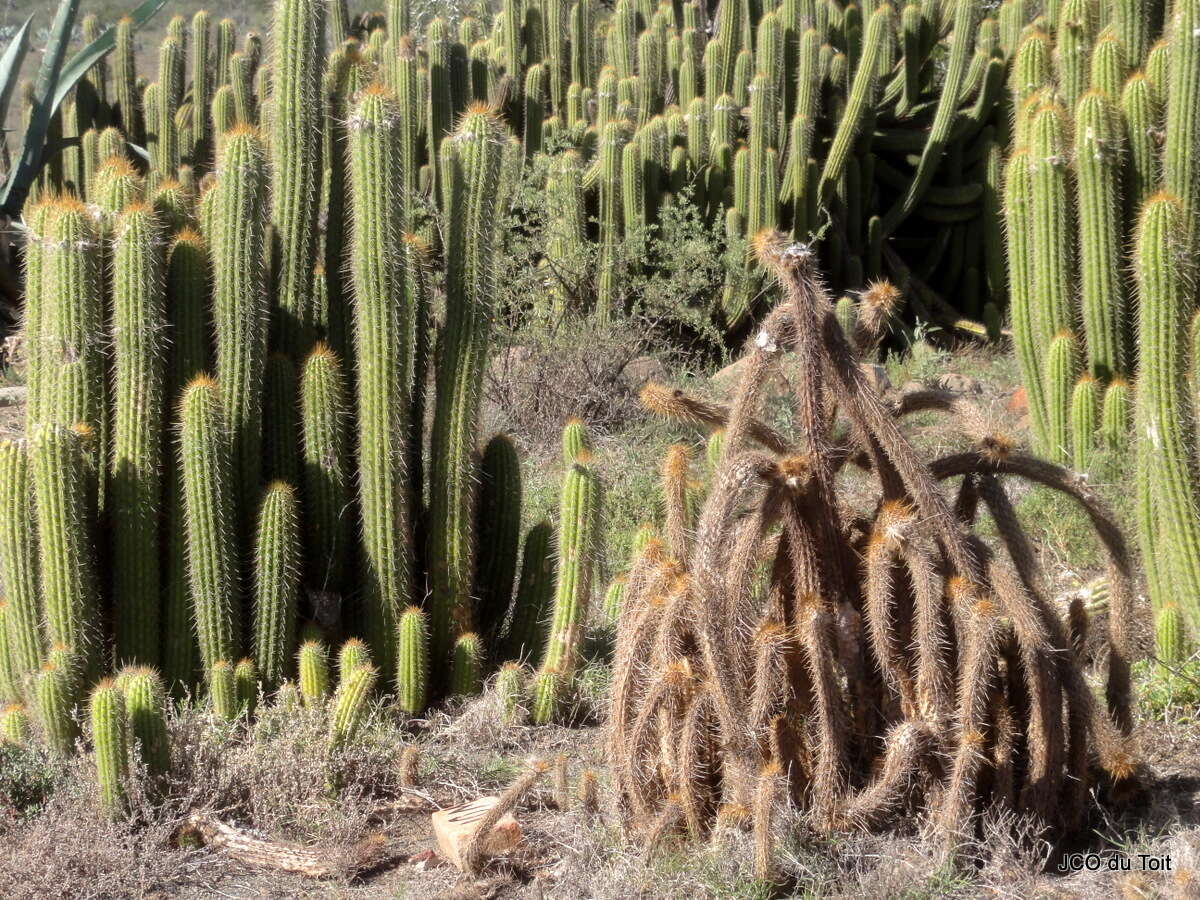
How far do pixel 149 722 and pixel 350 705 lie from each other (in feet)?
2.24

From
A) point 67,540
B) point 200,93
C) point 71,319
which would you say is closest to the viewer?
point 67,540

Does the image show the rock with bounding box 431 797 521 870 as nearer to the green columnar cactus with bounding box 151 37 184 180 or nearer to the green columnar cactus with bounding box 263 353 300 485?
the green columnar cactus with bounding box 263 353 300 485

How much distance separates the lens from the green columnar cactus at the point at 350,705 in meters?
4.39

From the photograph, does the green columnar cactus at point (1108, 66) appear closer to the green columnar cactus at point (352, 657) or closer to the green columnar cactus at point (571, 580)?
the green columnar cactus at point (571, 580)

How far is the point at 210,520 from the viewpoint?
4543 millimetres

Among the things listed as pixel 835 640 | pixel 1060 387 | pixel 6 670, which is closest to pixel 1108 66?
pixel 1060 387

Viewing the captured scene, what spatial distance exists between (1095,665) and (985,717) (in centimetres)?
147

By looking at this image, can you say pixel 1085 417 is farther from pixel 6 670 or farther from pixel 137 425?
pixel 6 670

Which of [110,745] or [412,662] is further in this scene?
[412,662]

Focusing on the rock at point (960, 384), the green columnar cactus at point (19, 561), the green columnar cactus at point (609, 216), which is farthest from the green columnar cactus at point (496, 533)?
the rock at point (960, 384)

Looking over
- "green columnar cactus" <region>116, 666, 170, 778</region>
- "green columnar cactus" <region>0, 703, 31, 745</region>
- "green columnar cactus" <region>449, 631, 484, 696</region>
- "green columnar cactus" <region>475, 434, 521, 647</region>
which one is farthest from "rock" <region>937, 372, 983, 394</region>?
"green columnar cactus" <region>0, 703, 31, 745</region>

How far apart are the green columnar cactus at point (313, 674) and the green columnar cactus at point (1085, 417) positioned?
12.1ft

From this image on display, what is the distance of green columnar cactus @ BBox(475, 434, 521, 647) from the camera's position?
208 inches

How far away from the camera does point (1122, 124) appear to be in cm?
617
